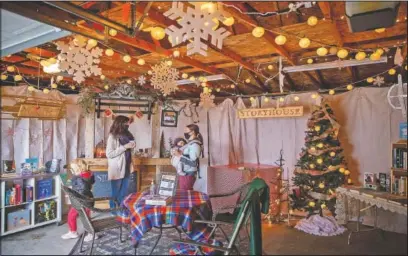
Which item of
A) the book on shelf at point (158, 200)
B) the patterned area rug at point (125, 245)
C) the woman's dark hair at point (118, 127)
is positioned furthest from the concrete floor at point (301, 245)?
the woman's dark hair at point (118, 127)

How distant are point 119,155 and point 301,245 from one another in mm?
2937

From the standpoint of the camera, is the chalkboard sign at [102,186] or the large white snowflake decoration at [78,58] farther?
the chalkboard sign at [102,186]

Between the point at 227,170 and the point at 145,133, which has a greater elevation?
the point at 145,133

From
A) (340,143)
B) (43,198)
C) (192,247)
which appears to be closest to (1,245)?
(192,247)

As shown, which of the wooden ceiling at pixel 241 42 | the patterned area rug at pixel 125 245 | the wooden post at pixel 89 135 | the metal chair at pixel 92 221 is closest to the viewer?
the wooden ceiling at pixel 241 42

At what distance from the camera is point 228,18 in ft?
6.87

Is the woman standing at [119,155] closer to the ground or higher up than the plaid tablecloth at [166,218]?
higher up

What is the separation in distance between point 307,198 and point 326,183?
0.34 metres

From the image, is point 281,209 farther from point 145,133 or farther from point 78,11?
point 78,11

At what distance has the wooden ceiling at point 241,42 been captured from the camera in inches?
83.7

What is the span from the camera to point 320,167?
4.12m

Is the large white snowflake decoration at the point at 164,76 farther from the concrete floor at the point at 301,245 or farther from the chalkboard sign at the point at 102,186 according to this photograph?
the chalkboard sign at the point at 102,186

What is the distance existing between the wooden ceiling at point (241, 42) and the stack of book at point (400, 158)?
40.0 inches

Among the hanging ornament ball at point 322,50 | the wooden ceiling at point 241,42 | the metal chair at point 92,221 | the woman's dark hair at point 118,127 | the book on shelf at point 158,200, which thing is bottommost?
the metal chair at point 92,221
